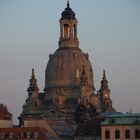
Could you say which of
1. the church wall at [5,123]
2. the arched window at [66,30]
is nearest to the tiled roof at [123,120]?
the church wall at [5,123]

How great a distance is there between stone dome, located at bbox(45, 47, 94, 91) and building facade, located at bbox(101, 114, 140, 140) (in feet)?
197

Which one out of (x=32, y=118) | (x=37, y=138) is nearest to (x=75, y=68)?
(x=32, y=118)

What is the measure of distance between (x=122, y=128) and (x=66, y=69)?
6522cm

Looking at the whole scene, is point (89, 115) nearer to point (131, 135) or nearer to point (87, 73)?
point (87, 73)

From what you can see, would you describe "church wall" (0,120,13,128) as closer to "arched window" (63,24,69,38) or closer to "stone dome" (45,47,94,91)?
"stone dome" (45,47,94,91)

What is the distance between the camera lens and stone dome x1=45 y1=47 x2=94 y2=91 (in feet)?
589

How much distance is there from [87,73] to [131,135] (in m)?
66.7

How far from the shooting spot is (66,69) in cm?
18038

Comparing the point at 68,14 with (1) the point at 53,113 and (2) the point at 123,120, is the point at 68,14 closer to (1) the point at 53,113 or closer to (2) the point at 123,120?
(1) the point at 53,113

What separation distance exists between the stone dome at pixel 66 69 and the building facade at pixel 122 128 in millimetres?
60087

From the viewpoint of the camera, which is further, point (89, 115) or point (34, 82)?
point (34, 82)

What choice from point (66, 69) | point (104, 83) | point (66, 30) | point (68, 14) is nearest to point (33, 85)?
point (66, 69)

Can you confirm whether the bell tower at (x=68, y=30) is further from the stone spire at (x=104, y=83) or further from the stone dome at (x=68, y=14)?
the stone spire at (x=104, y=83)

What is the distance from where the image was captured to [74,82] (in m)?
179
